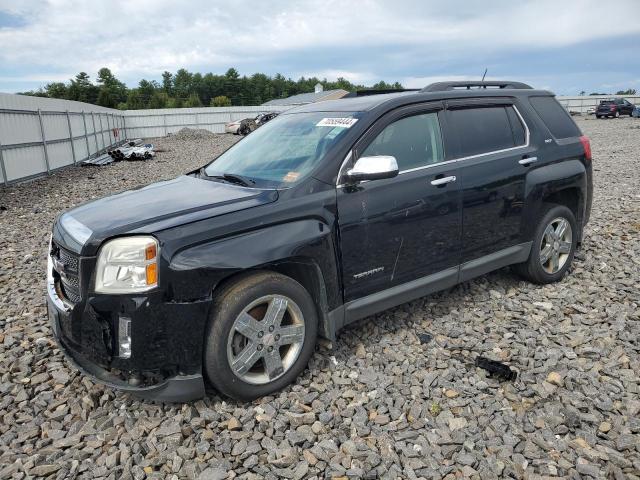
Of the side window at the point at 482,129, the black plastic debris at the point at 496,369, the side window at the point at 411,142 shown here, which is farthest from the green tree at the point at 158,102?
the black plastic debris at the point at 496,369

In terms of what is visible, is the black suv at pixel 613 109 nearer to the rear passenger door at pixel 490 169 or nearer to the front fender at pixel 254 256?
the rear passenger door at pixel 490 169

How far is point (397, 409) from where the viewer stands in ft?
10.0

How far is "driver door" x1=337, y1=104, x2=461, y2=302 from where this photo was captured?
3363 millimetres

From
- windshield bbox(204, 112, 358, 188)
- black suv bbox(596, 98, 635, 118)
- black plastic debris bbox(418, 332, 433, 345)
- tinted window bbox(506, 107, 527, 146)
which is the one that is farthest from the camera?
black suv bbox(596, 98, 635, 118)

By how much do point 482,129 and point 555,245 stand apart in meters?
1.50

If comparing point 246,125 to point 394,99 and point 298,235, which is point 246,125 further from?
point 298,235

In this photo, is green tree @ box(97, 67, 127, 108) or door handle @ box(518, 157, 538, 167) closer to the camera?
door handle @ box(518, 157, 538, 167)

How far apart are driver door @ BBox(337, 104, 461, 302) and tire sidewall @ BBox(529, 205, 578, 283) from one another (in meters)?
1.11

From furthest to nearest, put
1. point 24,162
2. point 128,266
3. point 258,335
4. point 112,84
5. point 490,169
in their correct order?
1. point 112,84
2. point 24,162
3. point 490,169
4. point 258,335
5. point 128,266

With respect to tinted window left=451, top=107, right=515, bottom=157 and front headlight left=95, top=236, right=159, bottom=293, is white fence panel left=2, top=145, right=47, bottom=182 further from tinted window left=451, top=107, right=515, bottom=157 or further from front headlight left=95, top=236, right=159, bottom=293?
tinted window left=451, top=107, right=515, bottom=157

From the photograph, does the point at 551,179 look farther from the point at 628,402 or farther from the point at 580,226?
the point at 628,402

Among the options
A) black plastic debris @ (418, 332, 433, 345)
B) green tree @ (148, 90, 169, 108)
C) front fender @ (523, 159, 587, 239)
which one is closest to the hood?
black plastic debris @ (418, 332, 433, 345)

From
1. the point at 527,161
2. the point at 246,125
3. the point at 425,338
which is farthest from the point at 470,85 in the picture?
the point at 246,125

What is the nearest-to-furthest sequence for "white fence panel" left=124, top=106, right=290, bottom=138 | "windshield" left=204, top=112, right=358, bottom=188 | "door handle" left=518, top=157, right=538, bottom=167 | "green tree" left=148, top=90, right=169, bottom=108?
"windshield" left=204, top=112, right=358, bottom=188 → "door handle" left=518, top=157, right=538, bottom=167 → "white fence panel" left=124, top=106, right=290, bottom=138 → "green tree" left=148, top=90, right=169, bottom=108
